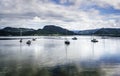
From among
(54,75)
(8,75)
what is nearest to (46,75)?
(54,75)

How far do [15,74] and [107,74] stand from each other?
13368 mm

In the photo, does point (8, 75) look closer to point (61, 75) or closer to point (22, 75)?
point (22, 75)

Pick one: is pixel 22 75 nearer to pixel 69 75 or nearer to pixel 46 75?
pixel 46 75

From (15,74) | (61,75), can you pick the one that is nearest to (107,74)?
(61,75)

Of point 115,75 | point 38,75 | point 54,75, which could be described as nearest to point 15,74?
point 38,75

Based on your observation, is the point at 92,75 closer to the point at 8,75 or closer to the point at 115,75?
the point at 115,75

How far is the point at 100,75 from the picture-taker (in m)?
32.3

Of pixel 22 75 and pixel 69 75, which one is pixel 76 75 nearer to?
pixel 69 75

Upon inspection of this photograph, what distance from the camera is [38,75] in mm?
32594

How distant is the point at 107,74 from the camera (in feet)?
108

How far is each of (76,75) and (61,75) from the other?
2.20 metres

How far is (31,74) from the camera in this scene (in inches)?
1299

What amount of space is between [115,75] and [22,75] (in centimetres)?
1318

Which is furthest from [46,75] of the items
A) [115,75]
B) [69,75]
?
[115,75]
